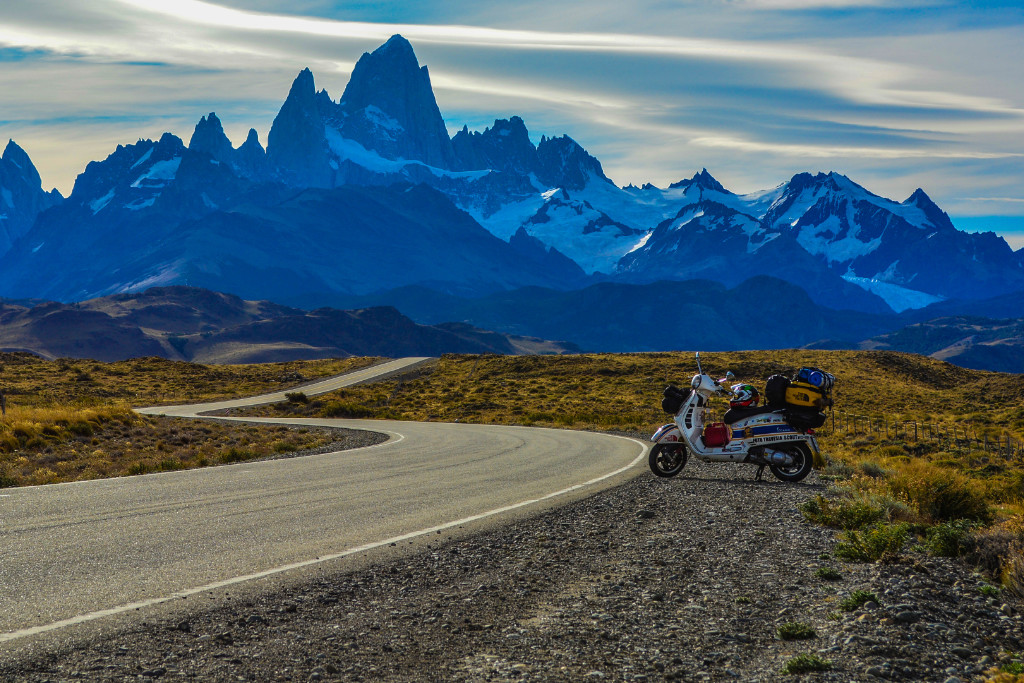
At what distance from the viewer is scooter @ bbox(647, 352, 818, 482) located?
1631 centimetres

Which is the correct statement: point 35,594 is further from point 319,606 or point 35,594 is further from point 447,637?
point 447,637

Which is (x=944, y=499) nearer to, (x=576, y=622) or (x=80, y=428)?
(x=576, y=622)

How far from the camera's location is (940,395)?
62781 millimetres

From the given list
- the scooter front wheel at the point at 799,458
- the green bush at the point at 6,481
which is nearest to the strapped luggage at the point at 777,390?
the scooter front wheel at the point at 799,458

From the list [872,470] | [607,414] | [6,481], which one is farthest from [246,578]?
[607,414]

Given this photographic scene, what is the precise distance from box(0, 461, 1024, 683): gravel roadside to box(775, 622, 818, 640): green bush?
0.05 metres

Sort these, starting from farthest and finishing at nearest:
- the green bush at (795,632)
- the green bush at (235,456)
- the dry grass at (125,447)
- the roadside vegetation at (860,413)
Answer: the green bush at (235,456) < the dry grass at (125,447) < the roadside vegetation at (860,413) < the green bush at (795,632)

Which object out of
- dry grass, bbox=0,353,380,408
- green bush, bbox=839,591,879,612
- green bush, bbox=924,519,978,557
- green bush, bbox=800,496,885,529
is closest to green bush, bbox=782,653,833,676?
green bush, bbox=839,591,879,612

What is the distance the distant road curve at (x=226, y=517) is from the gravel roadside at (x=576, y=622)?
86 centimetres

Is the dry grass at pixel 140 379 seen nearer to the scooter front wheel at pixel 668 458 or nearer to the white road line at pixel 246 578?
the scooter front wheel at pixel 668 458

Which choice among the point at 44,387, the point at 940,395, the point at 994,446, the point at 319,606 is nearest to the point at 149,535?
the point at 319,606

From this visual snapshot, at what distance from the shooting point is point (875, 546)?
9688 millimetres

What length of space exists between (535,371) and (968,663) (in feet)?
226

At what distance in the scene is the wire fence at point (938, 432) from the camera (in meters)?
32.0
